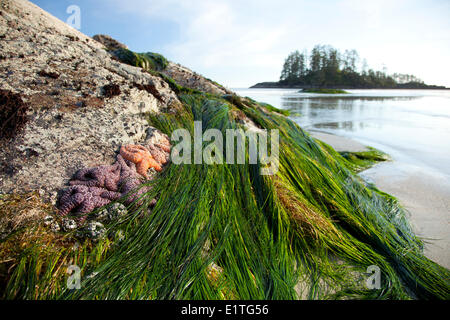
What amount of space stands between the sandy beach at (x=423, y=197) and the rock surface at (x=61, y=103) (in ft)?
12.4

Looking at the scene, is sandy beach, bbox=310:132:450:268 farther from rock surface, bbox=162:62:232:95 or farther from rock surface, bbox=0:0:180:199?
rock surface, bbox=162:62:232:95

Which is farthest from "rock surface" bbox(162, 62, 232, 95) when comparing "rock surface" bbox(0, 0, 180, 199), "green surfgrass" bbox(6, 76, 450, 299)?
"green surfgrass" bbox(6, 76, 450, 299)

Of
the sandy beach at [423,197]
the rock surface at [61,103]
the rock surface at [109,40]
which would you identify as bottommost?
the sandy beach at [423,197]

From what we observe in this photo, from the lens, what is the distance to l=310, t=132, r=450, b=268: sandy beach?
2.35m

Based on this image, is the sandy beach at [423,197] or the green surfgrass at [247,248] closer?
the green surfgrass at [247,248]

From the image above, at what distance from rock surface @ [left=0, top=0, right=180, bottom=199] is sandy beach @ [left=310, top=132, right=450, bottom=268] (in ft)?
12.4

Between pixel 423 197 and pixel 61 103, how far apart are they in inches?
216

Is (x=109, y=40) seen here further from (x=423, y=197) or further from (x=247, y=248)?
(x=423, y=197)

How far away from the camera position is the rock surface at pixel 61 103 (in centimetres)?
249

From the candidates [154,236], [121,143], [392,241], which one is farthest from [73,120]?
[392,241]

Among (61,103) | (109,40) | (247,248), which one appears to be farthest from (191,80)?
(247,248)

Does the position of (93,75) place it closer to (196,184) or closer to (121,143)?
(121,143)

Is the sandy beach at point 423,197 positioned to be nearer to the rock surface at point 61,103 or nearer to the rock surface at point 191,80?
the rock surface at point 61,103

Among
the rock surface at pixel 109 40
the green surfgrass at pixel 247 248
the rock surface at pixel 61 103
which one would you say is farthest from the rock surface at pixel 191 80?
the green surfgrass at pixel 247 248
